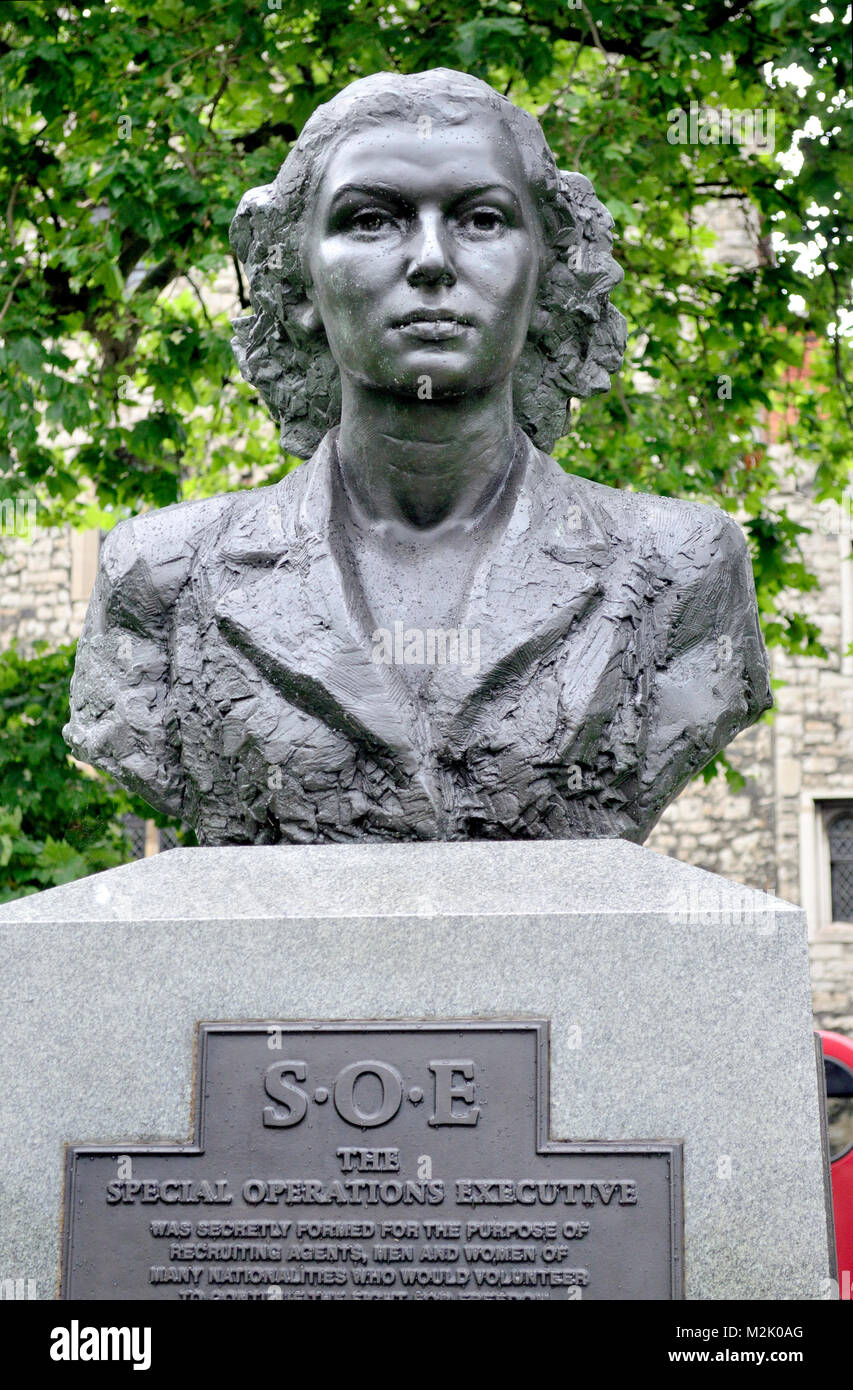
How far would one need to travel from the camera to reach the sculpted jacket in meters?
4.01

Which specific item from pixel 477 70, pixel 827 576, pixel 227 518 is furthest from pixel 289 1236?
pixel 827 576

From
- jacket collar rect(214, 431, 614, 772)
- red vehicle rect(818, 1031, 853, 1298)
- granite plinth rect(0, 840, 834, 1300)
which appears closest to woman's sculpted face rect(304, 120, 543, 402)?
jacket collar rect(214, 431, 614, 772)

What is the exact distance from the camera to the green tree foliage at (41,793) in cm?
870

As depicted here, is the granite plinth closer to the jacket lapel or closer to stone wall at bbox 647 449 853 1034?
the jacket lapel

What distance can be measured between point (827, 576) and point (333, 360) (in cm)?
1617

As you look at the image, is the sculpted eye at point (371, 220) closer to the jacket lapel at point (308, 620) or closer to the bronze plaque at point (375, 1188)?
the jacket lapel at point (308, 620)

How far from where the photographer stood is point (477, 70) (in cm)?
812

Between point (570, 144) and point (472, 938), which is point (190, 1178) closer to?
point (472, 938)

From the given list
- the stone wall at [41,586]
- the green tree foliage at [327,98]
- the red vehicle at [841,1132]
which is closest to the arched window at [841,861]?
the stone wall at [41,586]

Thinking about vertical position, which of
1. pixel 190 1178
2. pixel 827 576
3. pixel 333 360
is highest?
pixel 827 576

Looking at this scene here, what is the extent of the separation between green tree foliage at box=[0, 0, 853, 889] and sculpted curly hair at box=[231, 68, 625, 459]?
364 centimetres

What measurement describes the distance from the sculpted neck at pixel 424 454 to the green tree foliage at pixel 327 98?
162 inches
